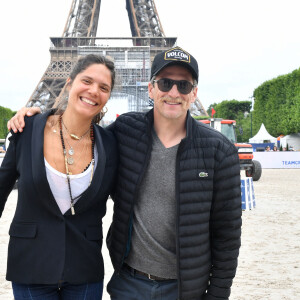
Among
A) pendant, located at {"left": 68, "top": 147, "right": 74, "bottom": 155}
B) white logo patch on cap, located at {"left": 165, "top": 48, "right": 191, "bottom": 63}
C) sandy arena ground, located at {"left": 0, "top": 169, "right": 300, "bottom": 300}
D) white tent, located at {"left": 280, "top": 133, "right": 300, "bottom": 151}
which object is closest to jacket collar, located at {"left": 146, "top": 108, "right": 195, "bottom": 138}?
white logo patch on cap, located at {"left": 165, "top": 48, "right": 191, "bottom": 63}

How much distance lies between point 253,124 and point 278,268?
3609cm

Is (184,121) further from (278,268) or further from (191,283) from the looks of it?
(278,268)

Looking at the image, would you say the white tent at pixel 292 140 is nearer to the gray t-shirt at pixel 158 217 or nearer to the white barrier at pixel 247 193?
the white barrier at pixel 247 193

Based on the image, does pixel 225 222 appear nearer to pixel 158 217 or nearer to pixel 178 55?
pixel 158 217

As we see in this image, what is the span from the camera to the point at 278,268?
4863 mm

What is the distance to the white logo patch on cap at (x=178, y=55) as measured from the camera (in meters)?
2.14

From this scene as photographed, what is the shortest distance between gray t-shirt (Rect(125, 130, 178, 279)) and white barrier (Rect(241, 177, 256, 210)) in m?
6.96

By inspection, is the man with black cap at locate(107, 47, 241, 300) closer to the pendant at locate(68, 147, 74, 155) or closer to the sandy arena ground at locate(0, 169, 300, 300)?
the pendant at locate(68, 147, 74, 155)

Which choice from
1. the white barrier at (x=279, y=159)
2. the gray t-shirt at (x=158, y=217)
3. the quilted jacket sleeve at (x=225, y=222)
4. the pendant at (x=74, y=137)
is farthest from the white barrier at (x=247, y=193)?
the white barrier at (x=279, y=159)

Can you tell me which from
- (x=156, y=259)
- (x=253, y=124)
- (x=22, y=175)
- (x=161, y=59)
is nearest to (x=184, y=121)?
(x=161, y=59)

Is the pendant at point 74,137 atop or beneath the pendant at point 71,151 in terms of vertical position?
atop

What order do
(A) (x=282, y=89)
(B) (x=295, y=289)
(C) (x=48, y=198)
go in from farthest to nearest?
(A) (x=282, y=89) < (B) (x=295, y=289) < (C) (x=48, y=198)

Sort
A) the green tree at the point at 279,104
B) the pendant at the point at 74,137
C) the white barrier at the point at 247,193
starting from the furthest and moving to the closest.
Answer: the green tree at the point at 279,104
the white barrier at the point at 247,193
the pendant at the point at 74,137

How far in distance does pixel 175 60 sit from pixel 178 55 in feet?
0.10
